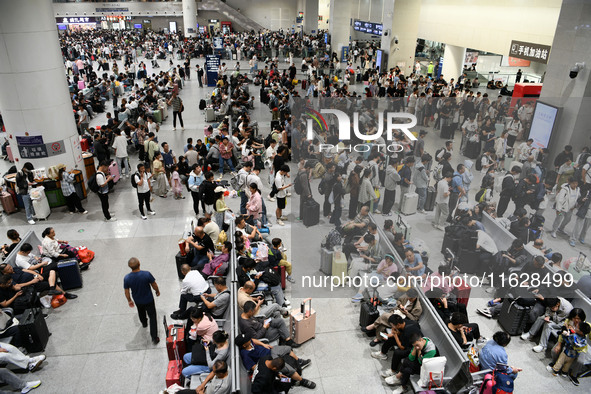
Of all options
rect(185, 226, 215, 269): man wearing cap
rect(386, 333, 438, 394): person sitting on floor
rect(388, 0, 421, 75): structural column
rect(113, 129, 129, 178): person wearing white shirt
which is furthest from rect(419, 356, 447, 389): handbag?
rect(388, 0, 421, 75): structural column

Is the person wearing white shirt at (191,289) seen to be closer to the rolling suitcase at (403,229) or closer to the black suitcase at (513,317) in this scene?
the rolling suitcase at (403,229)

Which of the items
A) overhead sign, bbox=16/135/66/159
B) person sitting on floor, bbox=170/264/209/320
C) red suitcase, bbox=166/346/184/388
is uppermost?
overhead sign, bbox=16/135/66/159

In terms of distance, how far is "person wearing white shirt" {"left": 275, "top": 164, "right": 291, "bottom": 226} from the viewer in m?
10.0

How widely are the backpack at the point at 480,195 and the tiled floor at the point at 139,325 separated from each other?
4.10ft

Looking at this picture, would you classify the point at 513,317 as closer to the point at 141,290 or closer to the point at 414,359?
the point at 414,359

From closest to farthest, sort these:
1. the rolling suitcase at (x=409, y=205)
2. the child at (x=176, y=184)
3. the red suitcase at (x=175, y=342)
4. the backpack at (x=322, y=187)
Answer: the red suitcase at (x=175, y=342), the backpack at (x=322, y=187), the rolling suitcase at (x=409, y=205), the child at (x=176, y=184)

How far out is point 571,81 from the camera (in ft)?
40.7

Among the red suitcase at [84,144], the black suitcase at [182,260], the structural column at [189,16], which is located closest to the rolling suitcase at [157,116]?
→ the red suitcase at [84,144]

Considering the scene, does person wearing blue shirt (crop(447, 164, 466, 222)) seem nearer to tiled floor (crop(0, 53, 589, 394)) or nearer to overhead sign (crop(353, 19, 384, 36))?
tiled floor (crop(0, 53, 589, 394))

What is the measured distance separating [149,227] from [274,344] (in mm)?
5236

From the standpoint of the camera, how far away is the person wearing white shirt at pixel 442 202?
1015 cm

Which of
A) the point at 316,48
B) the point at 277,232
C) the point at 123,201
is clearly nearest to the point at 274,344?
the point at 277,232

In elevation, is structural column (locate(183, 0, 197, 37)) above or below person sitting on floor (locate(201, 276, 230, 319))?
above

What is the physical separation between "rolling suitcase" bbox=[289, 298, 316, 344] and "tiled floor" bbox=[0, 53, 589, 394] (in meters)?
0.19
